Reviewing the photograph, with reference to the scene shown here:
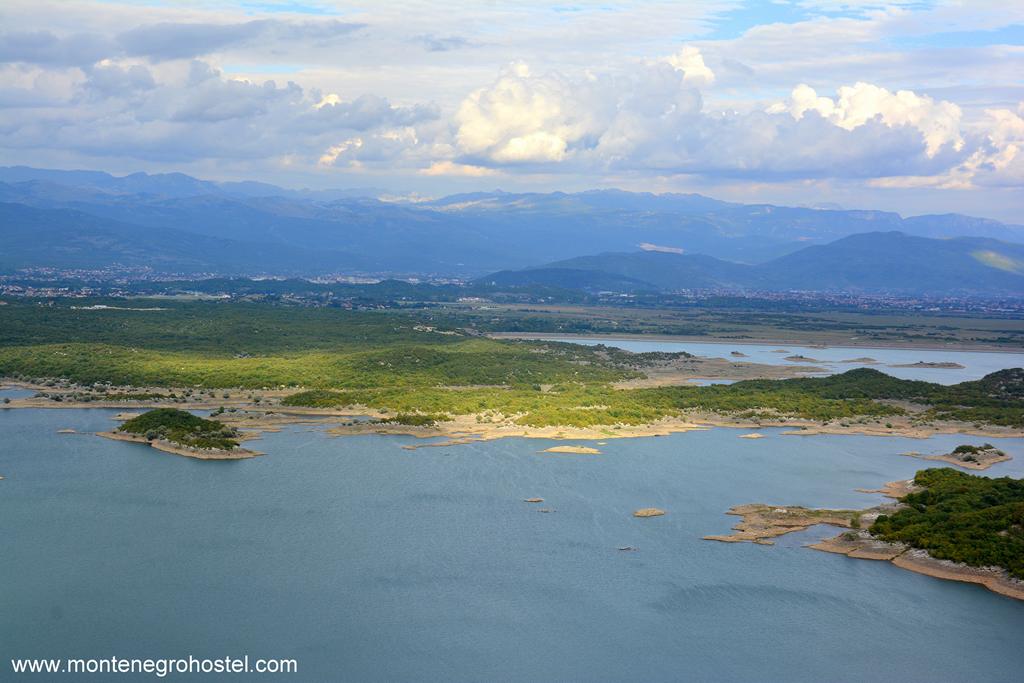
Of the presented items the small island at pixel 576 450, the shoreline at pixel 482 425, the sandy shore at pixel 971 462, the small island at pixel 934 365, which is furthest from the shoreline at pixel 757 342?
the small island at pixel 576 450

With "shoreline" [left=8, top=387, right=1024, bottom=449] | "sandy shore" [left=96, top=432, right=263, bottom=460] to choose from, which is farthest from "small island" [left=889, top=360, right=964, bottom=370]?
"sandy shore" [left=96, top=432, right=263, bottom=460]

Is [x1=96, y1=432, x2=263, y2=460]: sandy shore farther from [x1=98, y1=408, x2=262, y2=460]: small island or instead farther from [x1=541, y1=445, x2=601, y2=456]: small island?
[x1=541, y1=445, x2=601, y2=456]: small island

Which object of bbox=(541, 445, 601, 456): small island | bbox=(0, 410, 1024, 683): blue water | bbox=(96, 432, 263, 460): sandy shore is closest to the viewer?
bbox=(0, 410, 1024, 683): blue water

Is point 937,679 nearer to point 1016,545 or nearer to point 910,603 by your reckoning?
point 910,603

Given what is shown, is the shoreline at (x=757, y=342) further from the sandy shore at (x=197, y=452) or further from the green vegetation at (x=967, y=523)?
the green vegetation at (x=967, y=523)

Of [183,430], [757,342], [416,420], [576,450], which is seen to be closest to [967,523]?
[576,450]

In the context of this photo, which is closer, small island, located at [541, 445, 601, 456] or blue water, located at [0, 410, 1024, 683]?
blue water, located at [0, 410, 1024, 683]
